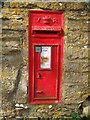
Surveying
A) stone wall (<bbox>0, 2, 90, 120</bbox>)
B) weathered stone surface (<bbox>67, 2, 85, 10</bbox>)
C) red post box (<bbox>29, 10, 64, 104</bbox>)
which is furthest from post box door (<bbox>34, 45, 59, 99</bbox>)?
weathered stone surface (<bbox>67, 2, 85, 10</bbox>)

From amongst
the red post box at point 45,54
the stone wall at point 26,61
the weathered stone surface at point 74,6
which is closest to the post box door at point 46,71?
the red post box at point 45,54

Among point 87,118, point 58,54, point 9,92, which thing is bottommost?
point 87,118

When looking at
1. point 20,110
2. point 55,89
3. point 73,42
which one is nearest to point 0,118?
point 20,110

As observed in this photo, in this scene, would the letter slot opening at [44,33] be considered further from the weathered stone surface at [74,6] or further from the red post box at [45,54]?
the weathered stone surface at [74,6]

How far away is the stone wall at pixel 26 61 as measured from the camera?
10.9 feet

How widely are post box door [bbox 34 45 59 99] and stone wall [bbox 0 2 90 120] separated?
0.50 feet

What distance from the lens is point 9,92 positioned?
3.46m

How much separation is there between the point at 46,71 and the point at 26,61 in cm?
37

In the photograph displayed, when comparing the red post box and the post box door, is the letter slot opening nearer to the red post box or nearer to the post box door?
the red post box

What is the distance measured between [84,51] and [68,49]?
0.28m

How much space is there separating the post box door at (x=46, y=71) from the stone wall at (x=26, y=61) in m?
0.15

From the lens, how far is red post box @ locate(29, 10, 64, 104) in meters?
3.34

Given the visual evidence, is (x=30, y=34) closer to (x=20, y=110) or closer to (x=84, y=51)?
(x=84, y=51)

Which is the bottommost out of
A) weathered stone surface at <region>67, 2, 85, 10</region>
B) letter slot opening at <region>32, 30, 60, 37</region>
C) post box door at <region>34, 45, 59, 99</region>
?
post box door at <region>34, 45, 59, 99</region>
